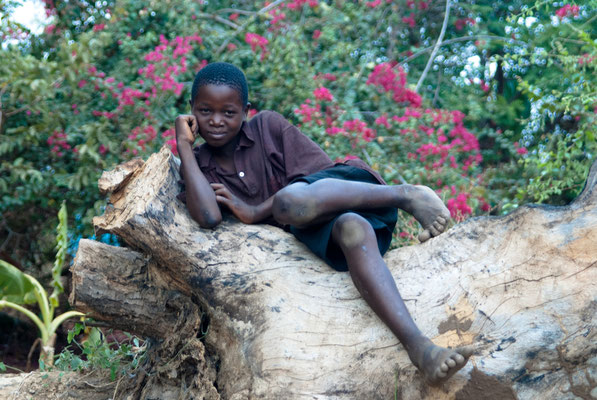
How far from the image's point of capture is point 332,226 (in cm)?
267

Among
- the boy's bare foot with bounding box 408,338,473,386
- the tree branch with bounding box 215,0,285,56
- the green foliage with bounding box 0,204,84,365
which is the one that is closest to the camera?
the boy's bare foot with bounding box 408,338,473,386

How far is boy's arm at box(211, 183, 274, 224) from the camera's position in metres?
2.93

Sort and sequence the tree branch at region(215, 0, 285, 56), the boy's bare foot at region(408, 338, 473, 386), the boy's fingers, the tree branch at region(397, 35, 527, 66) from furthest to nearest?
the tree branch at region(397, 35, 527, 66), the tree branch at region(215, 0, 285, 56), the boy's fingers, the boy's bare foot at region(408, 338, 473, 386)

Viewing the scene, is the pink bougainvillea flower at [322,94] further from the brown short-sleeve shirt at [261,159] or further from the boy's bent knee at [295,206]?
the boy's bent knee at [295,206]

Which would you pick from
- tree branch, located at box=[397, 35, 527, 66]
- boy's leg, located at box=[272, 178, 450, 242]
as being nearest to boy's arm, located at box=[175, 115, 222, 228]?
boy's leg, located at box=[272, 178, 450, 242]

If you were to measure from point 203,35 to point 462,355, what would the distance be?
4290 millimetres

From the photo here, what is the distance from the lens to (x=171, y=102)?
5.25 metres

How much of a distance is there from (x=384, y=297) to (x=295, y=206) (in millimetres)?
521

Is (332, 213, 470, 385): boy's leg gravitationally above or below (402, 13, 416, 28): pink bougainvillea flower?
below

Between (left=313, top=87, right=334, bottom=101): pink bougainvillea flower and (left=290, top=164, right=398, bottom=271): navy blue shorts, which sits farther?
(left=313, top=87, right=334, bottom=101): pink bougainvillea flower

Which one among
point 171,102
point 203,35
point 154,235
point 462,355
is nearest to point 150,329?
point 154,235

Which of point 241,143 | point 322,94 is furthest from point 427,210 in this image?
point 322,94

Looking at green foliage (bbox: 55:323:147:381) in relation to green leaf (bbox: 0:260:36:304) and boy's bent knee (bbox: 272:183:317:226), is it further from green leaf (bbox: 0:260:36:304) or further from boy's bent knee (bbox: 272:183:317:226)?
green leaf (bbox: 0:260:36:304)

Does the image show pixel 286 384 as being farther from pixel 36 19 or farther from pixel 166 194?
pixel 36 19
